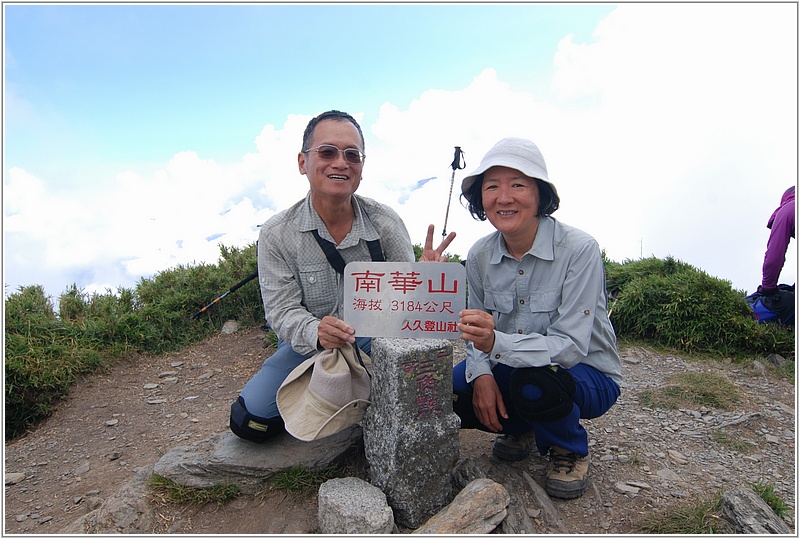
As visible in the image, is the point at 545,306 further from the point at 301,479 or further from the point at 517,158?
the point at 301,479

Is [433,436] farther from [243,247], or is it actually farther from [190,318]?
[243,247]

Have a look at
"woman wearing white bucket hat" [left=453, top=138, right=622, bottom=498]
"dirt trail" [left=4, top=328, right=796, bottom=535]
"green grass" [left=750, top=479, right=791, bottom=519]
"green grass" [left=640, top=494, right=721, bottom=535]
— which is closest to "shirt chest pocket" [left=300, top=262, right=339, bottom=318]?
"woman wearing white bucket hat" [left=453, top=138, right=622, bottom=498]

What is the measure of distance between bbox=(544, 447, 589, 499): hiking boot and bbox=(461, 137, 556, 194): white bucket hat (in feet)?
5.54

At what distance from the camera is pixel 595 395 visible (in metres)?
3.29

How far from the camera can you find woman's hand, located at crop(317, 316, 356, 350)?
119 inches

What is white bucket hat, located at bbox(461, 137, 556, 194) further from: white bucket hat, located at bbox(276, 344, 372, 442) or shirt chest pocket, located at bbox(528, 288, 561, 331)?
white bucket hat, located at bbox(276, 344, 372, 442)

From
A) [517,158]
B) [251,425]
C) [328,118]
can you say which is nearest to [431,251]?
[517,158]

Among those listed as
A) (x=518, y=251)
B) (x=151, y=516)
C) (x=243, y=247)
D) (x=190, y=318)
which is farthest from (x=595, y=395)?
(x=243, y=247)

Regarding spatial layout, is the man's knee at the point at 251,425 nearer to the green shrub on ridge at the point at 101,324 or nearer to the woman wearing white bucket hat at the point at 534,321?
the woman wearing white bucket hat at the point at 534,321

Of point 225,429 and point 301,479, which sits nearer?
point 301,479

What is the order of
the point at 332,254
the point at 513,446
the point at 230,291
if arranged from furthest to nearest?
the point at 230,291 < the point at 513,446 < the point at 332,254

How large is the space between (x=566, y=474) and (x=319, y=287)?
6.41 ft

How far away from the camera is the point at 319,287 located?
3.62 m

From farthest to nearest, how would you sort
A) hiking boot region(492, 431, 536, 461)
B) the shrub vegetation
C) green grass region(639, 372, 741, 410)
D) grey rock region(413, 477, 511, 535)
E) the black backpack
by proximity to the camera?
the black backpack
the shrub vegetation
green grass region(639, 372, 741, 410)
hiking boot region(492, 431, 536, 461)
grey rock region(413, 477, 511, 535)
